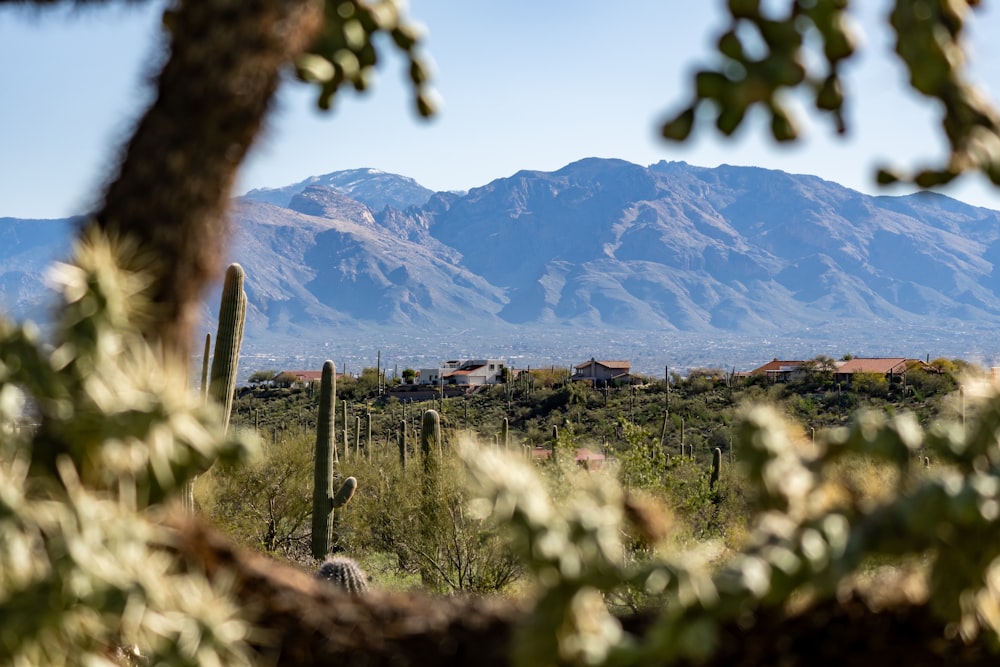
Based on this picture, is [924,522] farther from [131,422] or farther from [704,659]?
[131,422]

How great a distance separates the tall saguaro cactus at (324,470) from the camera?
846 inches

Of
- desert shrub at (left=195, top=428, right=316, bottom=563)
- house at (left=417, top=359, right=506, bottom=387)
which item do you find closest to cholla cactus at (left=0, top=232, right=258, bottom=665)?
desert shrub at (left=195, top=428, right=316, bottom=563)

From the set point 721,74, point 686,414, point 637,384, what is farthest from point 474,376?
point 721,74

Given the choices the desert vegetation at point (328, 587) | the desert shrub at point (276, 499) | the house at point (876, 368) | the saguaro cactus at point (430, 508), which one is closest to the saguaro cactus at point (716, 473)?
the saguaro cactus at point (430, 508)

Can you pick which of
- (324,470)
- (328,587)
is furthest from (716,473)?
(328,587)

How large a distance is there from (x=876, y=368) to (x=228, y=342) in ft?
197

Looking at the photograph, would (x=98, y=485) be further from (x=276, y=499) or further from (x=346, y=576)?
(x=276, y=499)

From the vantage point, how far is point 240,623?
1.88 meters

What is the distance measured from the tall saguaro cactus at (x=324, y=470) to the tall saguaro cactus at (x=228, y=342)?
11.3m

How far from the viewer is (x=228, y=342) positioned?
348 inches

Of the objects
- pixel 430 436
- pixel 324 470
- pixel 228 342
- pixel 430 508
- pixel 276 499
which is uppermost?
pixel 228 342

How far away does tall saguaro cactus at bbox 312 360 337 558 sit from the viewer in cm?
2150

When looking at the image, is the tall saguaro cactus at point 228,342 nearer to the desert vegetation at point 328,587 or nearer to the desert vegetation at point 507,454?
the desert vegetation at point 507,454

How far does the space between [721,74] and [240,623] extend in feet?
4.65
